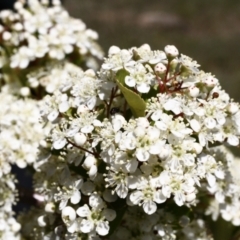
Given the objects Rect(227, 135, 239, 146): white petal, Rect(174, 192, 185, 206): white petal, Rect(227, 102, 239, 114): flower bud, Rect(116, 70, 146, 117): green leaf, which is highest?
Rect(227, 102, 239, 114): flower bud

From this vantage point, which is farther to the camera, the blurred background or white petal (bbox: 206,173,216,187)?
the blurred background

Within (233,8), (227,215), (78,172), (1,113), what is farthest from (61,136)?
(233,8)

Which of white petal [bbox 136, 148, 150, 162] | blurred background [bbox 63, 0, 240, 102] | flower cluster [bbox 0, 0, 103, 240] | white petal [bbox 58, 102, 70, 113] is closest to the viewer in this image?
white petal [bbox 136, 148, 150, 162]

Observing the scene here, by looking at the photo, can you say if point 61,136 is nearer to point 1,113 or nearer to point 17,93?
point 1,113

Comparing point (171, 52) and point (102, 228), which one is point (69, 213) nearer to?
point (102, 228)

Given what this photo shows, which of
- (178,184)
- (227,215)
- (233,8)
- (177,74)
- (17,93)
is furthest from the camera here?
(233,8)

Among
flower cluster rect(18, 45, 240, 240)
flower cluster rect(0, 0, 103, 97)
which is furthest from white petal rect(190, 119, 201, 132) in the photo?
flower cluster rect(0, 0, 103, 97)

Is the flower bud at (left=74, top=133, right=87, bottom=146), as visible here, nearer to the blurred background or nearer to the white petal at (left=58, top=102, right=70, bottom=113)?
the white petal at (left=58, top=102, right=70, bottom=113)
